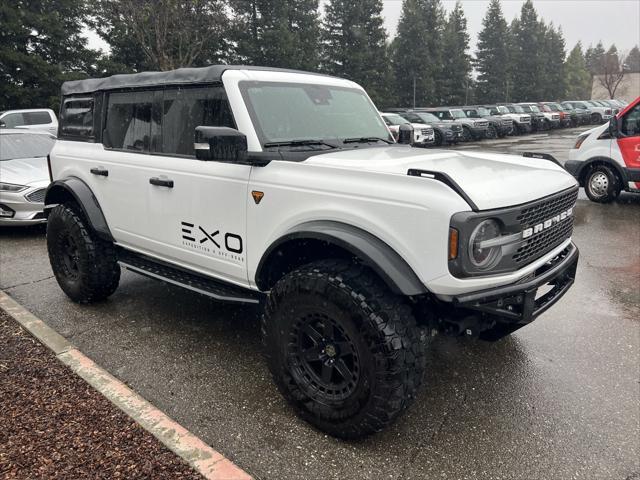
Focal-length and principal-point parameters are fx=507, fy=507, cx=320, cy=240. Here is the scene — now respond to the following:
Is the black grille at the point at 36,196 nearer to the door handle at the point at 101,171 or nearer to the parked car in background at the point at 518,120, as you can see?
the door handle at the point at 101,171

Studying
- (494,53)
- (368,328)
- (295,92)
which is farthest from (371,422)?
(494,53)

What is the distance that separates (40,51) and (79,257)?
26498 mm

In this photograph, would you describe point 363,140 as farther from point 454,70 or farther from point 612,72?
point 612,72

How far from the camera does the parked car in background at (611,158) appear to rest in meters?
8.29

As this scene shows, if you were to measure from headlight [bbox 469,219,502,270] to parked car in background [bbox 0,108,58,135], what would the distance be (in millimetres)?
14897

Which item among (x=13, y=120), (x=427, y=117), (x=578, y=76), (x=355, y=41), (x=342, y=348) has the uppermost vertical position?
(x=578, y=76)

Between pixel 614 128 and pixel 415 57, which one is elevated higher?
pixel 415 57

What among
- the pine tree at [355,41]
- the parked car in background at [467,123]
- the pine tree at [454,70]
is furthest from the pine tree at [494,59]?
the parked car in background at [467,123]

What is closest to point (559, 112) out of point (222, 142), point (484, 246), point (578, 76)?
point (484, 246)

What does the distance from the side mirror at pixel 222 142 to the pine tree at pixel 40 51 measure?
82.4ft

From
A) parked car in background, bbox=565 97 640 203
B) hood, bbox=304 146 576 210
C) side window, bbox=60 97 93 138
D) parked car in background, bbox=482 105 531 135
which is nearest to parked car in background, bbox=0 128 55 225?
side window, bbox=60 97 93 138

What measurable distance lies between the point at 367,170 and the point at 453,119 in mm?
22882

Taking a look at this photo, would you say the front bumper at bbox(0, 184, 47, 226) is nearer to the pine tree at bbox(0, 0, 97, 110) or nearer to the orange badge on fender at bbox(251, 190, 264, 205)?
the orange badge on fender at bbox(251, 190, 264, 205)

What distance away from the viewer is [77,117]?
15.0 feet
